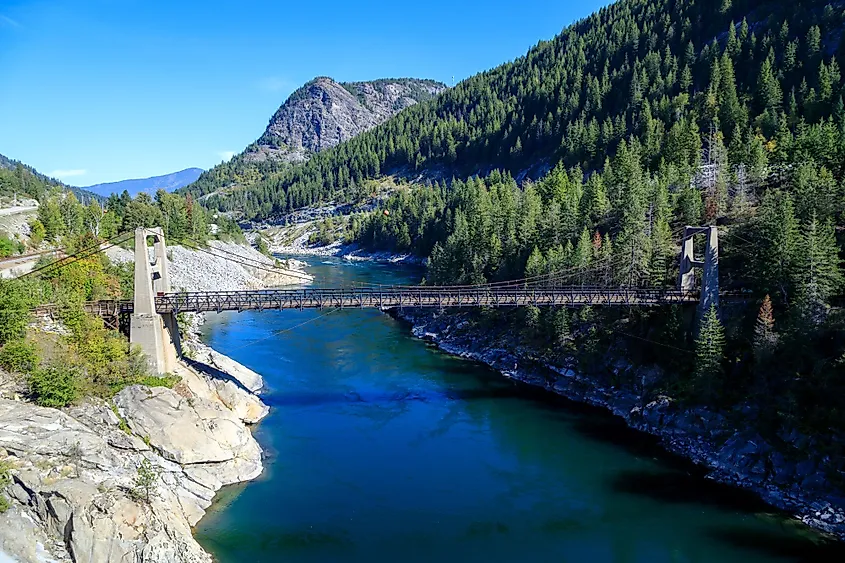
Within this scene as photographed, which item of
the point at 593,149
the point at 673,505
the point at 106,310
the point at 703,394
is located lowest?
the point at 673,505

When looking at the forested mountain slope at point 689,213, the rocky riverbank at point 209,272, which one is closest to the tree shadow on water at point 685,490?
the forested mountain slope at point 689,213

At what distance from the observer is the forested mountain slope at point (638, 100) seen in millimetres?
70562

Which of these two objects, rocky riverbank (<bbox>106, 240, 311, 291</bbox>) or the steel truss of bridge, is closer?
the steel truss of bridge

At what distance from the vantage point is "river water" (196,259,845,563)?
71.1 ft

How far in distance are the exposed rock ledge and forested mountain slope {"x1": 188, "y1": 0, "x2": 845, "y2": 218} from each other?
159 feet

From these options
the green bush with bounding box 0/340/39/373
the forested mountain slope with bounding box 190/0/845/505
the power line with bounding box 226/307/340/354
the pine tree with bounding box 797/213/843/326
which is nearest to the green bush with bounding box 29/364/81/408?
the green bush with bounding box 0/340/39/373

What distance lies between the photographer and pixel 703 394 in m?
30.2

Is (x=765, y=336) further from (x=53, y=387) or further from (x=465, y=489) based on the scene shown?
(x=53, y=387)

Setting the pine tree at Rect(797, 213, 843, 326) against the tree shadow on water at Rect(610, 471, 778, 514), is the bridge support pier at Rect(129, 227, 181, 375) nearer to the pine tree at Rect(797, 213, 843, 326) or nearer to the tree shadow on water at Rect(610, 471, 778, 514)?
the tree shadow on water at Rect(610, 471, 778, 514)

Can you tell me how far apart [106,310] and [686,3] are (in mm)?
130162

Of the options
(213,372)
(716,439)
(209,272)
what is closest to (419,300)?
(213,372)

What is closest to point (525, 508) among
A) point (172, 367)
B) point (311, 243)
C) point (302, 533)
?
point (302, 533)

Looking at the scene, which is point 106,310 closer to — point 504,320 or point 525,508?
point 525,508

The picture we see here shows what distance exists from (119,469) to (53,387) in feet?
18.2
